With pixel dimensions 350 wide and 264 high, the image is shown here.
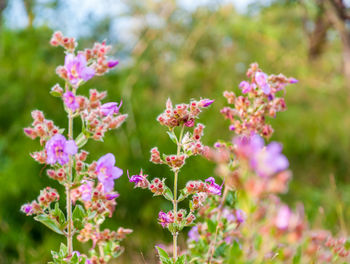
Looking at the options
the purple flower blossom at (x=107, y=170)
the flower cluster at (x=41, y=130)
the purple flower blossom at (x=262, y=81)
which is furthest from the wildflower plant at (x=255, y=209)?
the flower cluster at (x=41, y=130)

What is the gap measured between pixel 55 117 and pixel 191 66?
3.39 m

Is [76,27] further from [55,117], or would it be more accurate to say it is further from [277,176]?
[277,176]

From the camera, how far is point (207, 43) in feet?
28.0

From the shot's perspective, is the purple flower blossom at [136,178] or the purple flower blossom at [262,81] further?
the purple flower blossom at [262,81]

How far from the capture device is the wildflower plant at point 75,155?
83 cm

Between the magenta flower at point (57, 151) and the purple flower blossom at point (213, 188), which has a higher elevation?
the magenta flower at point (57, 151)

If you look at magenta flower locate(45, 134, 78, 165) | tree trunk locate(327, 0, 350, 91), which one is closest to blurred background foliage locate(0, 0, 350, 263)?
tree trunk locate(327, 0, 350, 91)

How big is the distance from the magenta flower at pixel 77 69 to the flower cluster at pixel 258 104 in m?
0.38

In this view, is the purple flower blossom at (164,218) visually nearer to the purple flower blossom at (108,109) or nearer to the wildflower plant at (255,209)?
the wildflower plant at (255,209)

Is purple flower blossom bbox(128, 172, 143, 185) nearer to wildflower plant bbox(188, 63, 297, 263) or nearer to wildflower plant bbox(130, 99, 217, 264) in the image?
wildflower plant bbox(130, 99, 217, 264)

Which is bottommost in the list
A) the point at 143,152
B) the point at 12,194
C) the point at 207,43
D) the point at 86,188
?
the point at 86,188

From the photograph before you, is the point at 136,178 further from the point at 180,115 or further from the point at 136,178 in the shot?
the point at 180,115

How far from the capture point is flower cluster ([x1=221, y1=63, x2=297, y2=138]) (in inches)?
38.2

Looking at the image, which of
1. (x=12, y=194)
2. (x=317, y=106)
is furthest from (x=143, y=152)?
(x=317, y=106)
